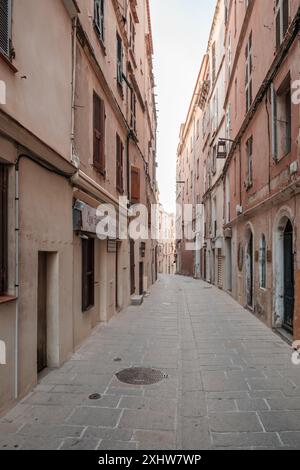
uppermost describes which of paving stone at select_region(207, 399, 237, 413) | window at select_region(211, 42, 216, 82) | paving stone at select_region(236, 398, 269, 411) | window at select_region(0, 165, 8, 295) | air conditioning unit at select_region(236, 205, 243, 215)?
window at select_region(211, 42, 216, 82)

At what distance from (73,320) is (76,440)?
3.62m

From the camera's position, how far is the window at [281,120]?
918 centimetres

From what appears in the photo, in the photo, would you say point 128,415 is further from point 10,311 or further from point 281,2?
point 281,2

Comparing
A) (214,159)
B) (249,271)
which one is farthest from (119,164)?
(214,159)

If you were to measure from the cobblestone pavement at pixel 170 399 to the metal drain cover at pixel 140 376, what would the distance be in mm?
141

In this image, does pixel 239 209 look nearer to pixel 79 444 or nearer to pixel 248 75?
pixel 248 75

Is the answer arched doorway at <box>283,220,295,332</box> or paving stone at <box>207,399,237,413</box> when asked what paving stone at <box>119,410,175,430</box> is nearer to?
paving stone at <box>207,399,237,413</box>

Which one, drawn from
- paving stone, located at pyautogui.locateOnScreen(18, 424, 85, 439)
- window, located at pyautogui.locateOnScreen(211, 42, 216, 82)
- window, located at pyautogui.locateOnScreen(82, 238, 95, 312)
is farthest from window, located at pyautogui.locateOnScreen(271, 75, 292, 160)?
window, located at pyautogui.locateOnScreen(211, 42, 216, 82)

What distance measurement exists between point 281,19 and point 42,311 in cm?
812

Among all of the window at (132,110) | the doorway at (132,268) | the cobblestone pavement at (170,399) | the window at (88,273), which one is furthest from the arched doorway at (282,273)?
the window at (132,110)

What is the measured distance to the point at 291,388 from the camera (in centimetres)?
561

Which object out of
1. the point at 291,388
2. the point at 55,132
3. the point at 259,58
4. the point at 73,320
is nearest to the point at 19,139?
the point at 55,132

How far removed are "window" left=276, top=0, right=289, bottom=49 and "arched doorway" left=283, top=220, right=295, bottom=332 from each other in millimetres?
4222

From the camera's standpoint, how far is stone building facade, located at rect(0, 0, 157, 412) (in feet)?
16.0
